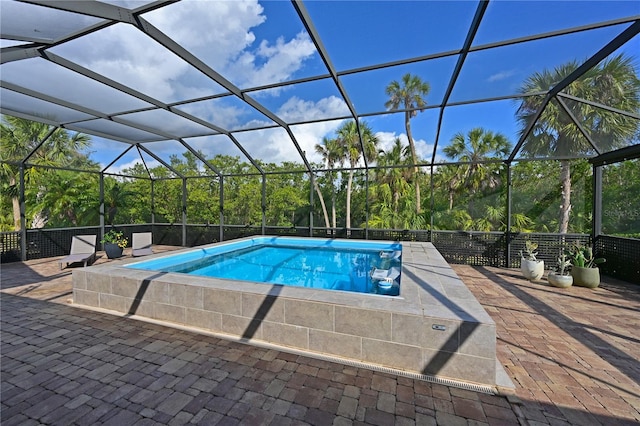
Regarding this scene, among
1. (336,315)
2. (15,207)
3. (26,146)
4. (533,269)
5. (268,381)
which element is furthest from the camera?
(15,207)

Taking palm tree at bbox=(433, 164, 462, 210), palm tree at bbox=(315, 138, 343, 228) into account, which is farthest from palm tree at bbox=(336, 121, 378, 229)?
palm tree at bbox=(433, 164, 462, 210)

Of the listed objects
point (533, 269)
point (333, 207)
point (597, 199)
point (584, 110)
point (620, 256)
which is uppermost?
point (584, 110)

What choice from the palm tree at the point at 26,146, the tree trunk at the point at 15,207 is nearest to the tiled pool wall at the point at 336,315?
the palm tree at the point at 26,146

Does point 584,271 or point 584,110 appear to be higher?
point 584,110

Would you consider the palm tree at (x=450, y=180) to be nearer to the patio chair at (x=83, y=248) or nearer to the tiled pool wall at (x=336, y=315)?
the tiled pool wall at (x=336, y=315)

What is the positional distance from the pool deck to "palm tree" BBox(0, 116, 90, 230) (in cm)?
1029

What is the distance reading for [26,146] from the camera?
1039cm

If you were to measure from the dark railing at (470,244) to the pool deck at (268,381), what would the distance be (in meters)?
2.91

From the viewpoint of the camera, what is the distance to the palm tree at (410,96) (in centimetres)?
540

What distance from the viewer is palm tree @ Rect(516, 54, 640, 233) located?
429 cm

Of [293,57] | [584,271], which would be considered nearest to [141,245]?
[293,57]

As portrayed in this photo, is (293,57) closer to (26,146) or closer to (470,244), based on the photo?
Result: (470,244)

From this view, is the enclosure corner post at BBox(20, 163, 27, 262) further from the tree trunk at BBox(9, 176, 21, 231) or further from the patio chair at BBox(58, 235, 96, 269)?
the tree trunk at BBox(9, 176, 21, 231)

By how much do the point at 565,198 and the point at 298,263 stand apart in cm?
819
